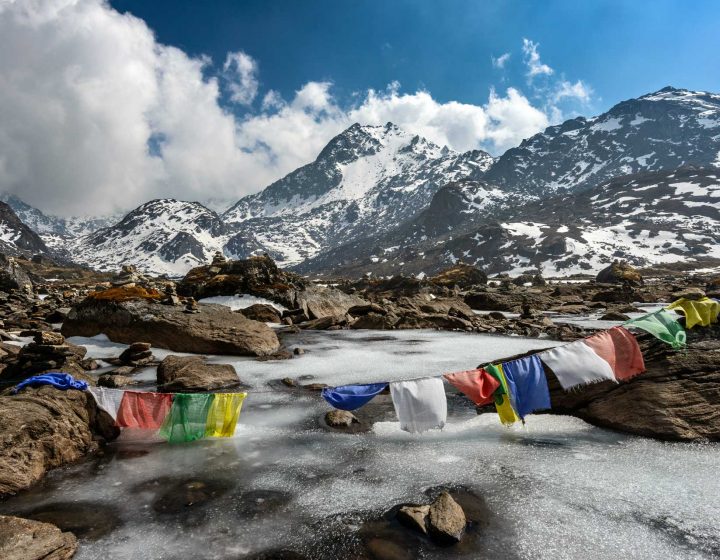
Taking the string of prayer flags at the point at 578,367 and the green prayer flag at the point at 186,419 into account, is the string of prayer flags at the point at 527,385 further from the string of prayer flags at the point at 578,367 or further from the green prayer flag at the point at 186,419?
the green prayer flag at the point at 186,419

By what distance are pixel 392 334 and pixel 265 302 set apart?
1326 centimetres

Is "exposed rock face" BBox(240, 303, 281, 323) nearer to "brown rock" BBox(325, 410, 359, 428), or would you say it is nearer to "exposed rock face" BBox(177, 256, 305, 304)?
"exposed rock face" BBox(177, 256, 305, 304)

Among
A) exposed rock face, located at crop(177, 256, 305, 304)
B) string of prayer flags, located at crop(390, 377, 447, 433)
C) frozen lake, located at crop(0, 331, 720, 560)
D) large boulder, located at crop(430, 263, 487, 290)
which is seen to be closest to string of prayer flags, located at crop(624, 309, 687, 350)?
frozen lake, located at crop(0, 331, 720, 560)

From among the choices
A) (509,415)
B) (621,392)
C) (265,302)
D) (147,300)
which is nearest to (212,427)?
(509,415)

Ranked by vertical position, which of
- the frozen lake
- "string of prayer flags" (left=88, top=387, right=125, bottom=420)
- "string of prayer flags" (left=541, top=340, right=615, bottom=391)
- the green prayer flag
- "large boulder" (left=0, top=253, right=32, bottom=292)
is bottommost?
the frozen lake

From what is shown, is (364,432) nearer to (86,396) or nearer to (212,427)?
(212,427)

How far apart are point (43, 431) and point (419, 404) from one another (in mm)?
7156

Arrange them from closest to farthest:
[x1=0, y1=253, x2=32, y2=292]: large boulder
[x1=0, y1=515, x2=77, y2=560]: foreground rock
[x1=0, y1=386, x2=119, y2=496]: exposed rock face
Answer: [x1=0, y1=515, x2=77, y2=560]: foreground rock → [x1=0, y1=386, x2=119, y2=496]: exposed rock face → [x1=0, y1=253, x2=32, y2=292]: large boulder

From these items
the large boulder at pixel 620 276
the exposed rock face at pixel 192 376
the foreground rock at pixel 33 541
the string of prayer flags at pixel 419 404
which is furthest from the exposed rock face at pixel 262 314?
the large boulder at pixel 620 276

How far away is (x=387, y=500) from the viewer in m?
6.53

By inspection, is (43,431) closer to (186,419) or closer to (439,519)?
(186,419)

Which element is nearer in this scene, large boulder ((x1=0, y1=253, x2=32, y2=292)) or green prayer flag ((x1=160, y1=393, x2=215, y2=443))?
green prayer flag ((x1=160, y1=393, x2=215, y2=443))

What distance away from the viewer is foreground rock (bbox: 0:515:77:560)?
4848 mm

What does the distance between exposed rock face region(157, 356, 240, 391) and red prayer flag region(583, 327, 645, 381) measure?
33.4ft
